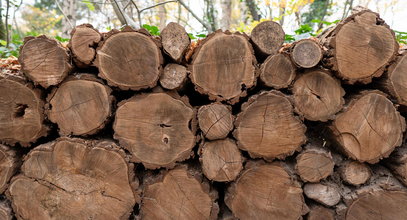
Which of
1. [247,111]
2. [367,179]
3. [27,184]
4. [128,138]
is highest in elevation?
[247,111]

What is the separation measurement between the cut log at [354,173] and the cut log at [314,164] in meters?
0.14

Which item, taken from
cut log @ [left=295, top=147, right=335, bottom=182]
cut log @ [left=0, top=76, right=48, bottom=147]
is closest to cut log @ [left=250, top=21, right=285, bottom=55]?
cut log @ [left=295, top=147, right=335, bottom=182]

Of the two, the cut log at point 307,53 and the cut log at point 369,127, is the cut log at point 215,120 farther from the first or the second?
the cut log at point 369,127

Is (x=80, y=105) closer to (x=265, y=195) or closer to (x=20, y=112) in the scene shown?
(x=20, y=112)

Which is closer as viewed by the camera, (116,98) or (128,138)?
(128,138)

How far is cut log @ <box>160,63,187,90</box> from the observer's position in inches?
63.8

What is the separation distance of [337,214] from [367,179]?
327 millimetres

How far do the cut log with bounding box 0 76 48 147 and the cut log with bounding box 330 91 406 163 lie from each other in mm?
1978

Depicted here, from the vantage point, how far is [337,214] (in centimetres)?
172

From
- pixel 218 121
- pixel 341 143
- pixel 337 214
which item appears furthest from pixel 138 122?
pixel 337 214

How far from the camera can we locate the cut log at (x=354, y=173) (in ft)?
5.72

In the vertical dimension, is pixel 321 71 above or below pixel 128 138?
above

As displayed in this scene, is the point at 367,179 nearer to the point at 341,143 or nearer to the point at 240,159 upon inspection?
the point at 341,143

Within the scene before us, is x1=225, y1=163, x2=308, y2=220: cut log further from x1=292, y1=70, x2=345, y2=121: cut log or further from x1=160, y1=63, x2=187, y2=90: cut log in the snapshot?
x1=160, y1=63, x2=187, y2=90: cut log
